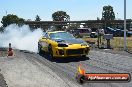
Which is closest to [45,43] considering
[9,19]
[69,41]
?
[69,41]

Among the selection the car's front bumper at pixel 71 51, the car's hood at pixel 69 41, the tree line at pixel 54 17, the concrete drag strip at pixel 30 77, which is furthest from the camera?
the tree line at pixel 54 17

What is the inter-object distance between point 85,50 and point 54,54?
5.19 ft

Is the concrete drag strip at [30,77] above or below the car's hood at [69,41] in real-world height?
below

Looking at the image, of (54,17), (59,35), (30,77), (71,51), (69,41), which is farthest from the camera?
(54,17)

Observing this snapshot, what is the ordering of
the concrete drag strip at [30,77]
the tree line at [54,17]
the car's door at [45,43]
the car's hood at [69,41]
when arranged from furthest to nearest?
the tree line at [54,17] → the car's door at [45,43] → the car's hood at [69,41] → the concrete drag strip at [30,77]

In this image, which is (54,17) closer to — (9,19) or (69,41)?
(9,19)

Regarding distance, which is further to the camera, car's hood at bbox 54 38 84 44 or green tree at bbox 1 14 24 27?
green tree at bbox 1 14 24 27

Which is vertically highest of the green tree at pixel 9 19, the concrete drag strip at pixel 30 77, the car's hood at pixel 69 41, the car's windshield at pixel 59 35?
the green tree at pixel 9 19

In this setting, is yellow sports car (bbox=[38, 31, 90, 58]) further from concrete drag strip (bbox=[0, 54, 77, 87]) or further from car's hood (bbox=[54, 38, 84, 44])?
concrete drag strip (bbox=[0, 54, 77, 87])

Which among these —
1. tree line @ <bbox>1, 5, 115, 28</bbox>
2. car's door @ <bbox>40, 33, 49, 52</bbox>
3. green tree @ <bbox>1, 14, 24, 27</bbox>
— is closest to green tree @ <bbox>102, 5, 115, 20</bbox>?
tree line @ <bbox>1, 5, 115, 28</bbox>

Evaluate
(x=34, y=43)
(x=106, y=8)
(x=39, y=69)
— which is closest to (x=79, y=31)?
(x=34, y=43)

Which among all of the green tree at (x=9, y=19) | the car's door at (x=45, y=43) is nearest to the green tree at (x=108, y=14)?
the green tree at (x=9, y=19)

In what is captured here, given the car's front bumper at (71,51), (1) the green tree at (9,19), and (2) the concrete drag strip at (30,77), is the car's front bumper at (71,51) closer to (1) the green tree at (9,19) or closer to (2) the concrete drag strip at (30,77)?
(2) the concrete drag strip at (30,77)

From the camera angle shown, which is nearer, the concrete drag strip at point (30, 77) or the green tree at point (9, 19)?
the concrete drag strip at point (30, 77)
